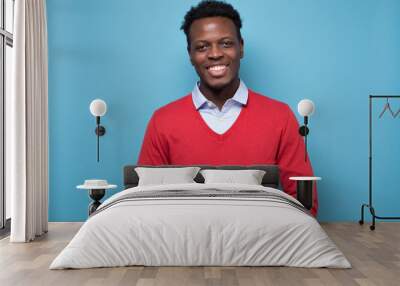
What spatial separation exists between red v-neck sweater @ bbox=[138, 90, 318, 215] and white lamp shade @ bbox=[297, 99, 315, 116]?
23 centimetres

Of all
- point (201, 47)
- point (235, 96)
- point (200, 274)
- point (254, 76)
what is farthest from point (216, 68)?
point (200, 274)

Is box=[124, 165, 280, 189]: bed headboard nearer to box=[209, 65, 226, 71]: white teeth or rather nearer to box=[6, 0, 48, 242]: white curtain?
box=[6, 0, 48, 242]: white curtain

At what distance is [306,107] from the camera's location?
641 cm

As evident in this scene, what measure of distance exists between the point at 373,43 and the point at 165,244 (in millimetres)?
3958

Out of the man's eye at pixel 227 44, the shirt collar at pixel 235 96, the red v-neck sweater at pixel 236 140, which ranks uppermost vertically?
the man's eye at pixel 227 44

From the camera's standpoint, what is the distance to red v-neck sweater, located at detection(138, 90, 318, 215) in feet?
21.3

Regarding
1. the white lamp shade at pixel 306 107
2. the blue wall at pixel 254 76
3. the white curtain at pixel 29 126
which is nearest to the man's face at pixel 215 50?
the blue wall at pixel 254 76

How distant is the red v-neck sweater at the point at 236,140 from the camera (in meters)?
6.48

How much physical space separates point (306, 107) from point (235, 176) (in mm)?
1256

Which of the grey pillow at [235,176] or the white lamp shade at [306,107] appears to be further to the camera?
the white lamp shade at [306,107]

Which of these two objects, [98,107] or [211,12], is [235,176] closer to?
[98,107]

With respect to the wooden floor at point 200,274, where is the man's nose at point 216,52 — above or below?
above

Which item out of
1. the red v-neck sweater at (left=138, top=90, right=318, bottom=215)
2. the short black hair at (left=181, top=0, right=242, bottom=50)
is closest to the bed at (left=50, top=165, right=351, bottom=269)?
the red v-neck sweater at (left=138, top=90, right=318, bottom=215)

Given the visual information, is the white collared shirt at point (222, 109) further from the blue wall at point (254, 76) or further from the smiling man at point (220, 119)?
the blue wall at point (254, 76)
